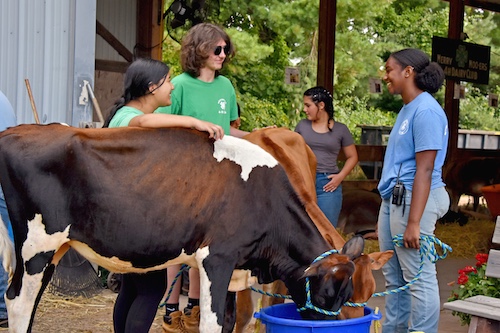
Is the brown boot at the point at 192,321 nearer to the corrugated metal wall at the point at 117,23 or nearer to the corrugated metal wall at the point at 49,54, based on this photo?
the corrugated metal wall at the point at 49,54

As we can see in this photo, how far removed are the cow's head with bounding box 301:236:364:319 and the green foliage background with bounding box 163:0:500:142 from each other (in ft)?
33.5

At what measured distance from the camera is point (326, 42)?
992cm

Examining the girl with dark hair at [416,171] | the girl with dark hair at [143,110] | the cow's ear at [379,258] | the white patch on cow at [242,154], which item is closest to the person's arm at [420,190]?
the girl with dark hair at [416,171]

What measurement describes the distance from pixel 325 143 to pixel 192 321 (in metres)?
2.54

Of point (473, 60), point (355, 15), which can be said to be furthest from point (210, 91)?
point (355, 15)

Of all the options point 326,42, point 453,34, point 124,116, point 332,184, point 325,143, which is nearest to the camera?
point 124,116

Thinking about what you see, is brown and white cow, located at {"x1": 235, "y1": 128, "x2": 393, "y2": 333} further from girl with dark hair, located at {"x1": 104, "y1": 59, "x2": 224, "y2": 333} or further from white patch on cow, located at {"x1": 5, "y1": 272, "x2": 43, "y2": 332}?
white patch on cow, located at {"x1": 5, "y1": 272, "x2": 43, "y2": 332}

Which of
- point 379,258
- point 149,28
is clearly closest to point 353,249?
point 379,258

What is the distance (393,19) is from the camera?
1917 cm

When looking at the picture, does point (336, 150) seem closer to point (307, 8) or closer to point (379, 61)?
point (307, 8)

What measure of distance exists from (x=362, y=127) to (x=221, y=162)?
9555 mm

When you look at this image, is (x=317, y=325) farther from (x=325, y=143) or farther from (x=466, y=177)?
(x=466, y=177)

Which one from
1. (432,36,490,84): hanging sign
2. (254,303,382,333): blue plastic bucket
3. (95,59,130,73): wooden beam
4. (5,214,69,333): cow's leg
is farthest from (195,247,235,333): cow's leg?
(432,36,490,84): hanging sign

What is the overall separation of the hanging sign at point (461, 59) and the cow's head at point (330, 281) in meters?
7.81
